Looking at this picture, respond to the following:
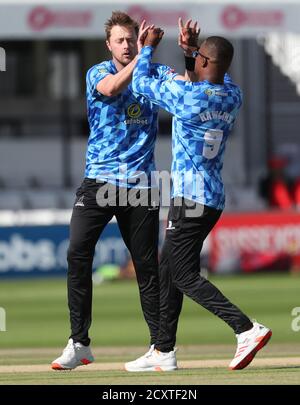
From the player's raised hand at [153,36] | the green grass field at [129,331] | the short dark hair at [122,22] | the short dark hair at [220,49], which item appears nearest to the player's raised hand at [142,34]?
the player's raised hand at [153,36]

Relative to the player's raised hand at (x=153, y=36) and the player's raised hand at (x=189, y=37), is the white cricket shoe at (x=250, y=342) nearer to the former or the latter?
the player's raised hand at (x=189, y=37)

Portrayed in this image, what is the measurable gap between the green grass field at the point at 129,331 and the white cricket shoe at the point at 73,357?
85 mm

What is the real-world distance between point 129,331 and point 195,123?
269 inches

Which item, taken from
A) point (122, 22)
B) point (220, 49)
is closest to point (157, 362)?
point (220, 49)

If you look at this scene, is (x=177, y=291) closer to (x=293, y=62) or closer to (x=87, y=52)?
(x=293, y=62)

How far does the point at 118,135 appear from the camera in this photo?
9.00 meters

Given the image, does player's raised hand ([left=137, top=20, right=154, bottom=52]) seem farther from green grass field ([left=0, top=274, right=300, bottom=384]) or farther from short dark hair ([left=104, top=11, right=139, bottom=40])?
green grass field ([left=0, top=274, right=300, bottom=384])

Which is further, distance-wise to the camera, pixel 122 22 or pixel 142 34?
pixel 122 22

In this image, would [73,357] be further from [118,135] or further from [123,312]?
[123,312]

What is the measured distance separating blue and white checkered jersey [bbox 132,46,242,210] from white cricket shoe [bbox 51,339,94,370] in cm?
127

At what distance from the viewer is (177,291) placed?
888cm

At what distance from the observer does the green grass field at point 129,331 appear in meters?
8.25

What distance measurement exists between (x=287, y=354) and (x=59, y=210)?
1381 centimetres
